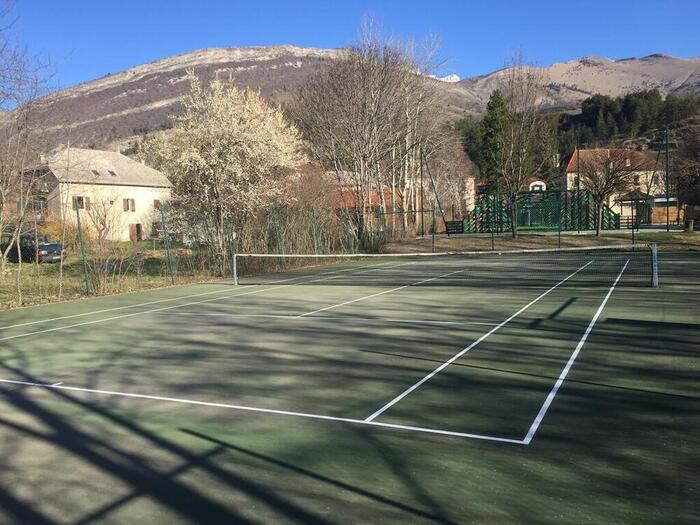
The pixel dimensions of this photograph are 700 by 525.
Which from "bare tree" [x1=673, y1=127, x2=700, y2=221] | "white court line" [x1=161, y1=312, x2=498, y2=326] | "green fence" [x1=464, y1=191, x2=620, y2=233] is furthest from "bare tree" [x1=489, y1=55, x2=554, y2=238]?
"white court line" [x1=161, y1=312, x2=498, y2=326]

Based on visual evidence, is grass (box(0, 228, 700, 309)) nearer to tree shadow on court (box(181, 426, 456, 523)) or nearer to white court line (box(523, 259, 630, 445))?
tree shadow on court (box(181, 426, 456, 523))

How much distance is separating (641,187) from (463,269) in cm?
3805

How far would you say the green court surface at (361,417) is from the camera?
4.06 m

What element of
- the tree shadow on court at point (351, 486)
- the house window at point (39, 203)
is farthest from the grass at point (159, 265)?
the tree shadow on court at point (351, 486)

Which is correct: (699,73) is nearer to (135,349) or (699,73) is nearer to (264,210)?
(264,210)

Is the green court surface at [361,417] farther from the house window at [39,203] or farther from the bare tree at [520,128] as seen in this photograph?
the bare tree at [520,128]

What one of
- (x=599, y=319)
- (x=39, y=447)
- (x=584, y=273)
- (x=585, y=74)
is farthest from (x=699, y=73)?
(x=39, y=447)

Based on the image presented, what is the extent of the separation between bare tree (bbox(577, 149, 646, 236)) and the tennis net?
226 inches

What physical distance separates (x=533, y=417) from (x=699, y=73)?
156m

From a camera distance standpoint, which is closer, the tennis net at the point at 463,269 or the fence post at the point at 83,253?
the fence post at the point at 83,253

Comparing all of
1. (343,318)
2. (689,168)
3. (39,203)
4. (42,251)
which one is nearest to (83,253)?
(39,203)

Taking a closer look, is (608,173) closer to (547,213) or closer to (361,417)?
(547,213)

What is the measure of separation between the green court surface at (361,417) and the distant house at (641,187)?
25.8 m

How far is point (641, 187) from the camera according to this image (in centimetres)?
5244
